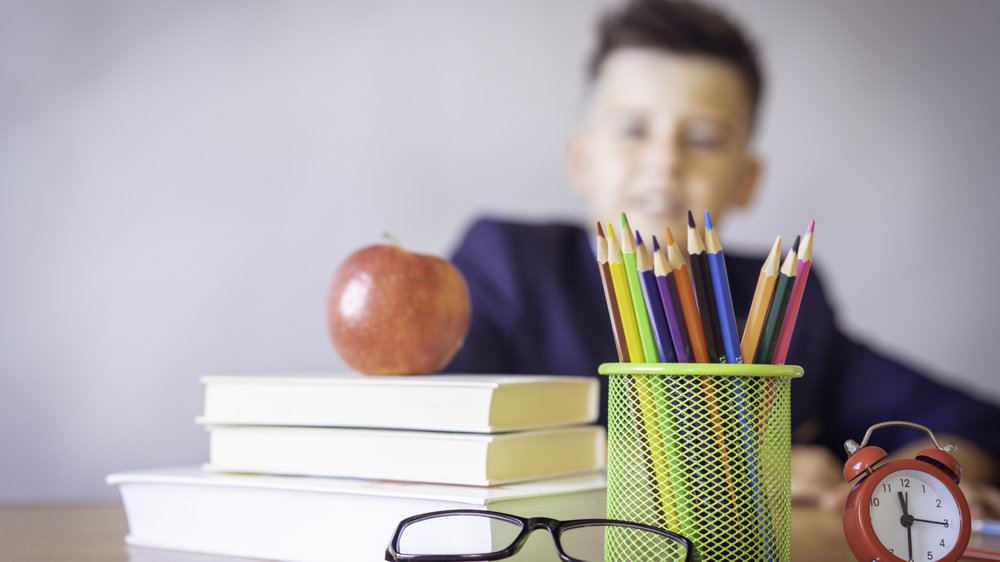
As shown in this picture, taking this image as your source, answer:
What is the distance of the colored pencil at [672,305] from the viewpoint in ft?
1.20

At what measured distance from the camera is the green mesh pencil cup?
0.37m

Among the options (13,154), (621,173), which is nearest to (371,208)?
(621,173)

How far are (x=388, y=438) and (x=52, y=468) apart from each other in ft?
3.03

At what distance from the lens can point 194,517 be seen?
50 centimetres

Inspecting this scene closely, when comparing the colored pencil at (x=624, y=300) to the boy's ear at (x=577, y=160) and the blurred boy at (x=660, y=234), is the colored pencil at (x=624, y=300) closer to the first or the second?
the blurred boy at (x=660, y=234)

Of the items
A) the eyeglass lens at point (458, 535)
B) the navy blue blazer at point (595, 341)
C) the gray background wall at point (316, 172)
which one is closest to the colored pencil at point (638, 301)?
the eyeglass lens at point (458, 535)

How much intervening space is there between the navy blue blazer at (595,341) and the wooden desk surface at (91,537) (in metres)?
0.48

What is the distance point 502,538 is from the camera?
1.38ft

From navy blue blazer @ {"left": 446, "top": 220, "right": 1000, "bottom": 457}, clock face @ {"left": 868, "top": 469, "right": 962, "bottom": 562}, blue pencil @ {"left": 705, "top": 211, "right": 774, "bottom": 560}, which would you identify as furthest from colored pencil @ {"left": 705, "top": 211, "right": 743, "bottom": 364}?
navy blue blazer @ {"left": 446, "top": 220, "right": 1000, "bottom": 457}

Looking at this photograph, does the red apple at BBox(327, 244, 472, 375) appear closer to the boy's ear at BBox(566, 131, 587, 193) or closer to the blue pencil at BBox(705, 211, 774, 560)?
the blue pencil at BBox(705, 211, 774, 560)

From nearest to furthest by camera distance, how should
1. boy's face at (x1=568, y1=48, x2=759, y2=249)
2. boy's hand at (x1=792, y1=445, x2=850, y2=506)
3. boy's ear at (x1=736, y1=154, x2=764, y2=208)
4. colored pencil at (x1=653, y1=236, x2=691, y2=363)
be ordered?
1. colored pencil at (x1=653, y1=236, x2=691, y2=363)
2. boy's hand at (x1=792, y1=445, x2=850, y2=506)
3. boy's face at (x1=568, y1=48, x2=759, y2=249)
4. boy's ear at (x1=736, y1=154, x2=764, y2=208)

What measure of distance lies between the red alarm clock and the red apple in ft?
0.85

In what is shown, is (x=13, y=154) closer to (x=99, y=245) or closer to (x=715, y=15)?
(x=99, y=245)

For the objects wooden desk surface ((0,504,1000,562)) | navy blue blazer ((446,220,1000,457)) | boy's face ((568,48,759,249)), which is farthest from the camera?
boy's face ((568,48,759,249))
